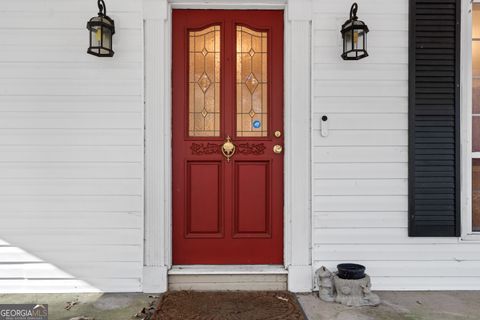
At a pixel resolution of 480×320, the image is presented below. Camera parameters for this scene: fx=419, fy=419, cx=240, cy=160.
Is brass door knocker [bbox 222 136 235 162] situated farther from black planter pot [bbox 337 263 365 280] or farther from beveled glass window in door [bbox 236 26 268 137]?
black planter pot [bbox 337 263 365 280]

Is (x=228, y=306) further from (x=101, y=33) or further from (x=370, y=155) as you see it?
(x=101, y=33)

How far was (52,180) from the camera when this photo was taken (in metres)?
3.28

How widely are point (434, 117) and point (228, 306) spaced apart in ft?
7.01

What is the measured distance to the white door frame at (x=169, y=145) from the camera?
3271 millimetres

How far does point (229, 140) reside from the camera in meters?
3.40

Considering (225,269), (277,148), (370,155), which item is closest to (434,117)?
(370,155)

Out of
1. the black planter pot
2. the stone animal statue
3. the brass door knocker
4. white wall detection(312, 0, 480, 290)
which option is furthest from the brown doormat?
the brass door knocker

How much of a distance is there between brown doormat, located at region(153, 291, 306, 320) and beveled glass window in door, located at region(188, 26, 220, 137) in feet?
4.16

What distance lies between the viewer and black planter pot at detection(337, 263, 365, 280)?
3080 millimetres

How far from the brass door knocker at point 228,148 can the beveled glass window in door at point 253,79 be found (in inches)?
6.5

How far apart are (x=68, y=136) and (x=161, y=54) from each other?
970 millimetres

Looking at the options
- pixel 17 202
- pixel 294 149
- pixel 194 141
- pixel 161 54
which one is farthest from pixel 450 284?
pixel 17 202

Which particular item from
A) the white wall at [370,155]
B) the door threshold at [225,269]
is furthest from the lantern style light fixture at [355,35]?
the door threshold at [225,269]

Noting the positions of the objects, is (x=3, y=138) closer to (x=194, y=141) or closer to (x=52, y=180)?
(x=52, y=180)
